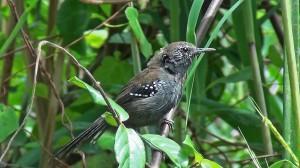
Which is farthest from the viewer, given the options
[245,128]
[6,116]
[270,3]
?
[270,3]

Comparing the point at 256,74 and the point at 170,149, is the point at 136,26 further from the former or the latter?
the point at 170,149

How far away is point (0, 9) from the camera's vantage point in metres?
4.10

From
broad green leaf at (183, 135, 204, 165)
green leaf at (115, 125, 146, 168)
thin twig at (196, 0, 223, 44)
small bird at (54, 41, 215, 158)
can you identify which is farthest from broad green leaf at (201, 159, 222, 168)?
small bird at (54, 41, 215, 158)

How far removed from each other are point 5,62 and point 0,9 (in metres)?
0.34

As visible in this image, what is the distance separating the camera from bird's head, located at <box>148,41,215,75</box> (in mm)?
3647

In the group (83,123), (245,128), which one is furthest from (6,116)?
(245,128)

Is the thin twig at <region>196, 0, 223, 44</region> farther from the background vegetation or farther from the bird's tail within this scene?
the bird's tail

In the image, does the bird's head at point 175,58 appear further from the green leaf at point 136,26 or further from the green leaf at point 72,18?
the green leaf at point 72,18

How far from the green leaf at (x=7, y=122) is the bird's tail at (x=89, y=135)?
28 cm

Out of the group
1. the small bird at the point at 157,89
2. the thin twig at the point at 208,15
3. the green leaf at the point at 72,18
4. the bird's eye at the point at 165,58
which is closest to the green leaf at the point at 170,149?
the thin twig at the point at 208,15

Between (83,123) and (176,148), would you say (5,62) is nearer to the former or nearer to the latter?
(83,123)

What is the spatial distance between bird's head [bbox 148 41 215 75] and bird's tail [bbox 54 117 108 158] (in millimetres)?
594

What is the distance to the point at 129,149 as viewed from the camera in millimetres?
2125

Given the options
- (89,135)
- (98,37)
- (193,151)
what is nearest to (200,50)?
(89,135)
